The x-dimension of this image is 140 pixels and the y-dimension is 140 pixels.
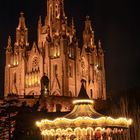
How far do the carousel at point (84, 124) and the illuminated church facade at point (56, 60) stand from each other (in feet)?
195

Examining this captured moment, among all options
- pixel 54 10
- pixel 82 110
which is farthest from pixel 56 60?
pixel 82 110

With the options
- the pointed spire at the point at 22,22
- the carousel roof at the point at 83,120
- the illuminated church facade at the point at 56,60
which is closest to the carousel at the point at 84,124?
the carousel roof at the point at 83,120

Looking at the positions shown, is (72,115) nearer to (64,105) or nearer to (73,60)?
(64,105)

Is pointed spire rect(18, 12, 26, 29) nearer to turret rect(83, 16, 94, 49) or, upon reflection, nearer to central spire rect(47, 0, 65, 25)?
central spire rect(47, 0, 65, 25)

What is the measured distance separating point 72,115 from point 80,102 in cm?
88

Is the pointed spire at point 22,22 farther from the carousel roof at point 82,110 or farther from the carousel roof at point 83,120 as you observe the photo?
the carousel roof at point 82,110

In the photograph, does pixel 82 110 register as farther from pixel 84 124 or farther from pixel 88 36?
pixel 88 36

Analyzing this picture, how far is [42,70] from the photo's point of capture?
88625mm

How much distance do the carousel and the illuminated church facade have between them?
59.5 meters

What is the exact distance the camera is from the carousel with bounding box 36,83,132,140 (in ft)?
70.1

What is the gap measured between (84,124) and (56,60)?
65922mm

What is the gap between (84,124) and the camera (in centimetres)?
2116

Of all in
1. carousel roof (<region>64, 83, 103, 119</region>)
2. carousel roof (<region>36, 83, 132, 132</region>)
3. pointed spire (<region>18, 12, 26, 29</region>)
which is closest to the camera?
carousel roof (<region>36, 83, 132, 132</region>)

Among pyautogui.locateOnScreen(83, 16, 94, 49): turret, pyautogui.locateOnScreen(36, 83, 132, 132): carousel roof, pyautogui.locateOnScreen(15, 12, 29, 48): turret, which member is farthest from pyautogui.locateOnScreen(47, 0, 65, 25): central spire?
pyautogui.locateOnScreen(36, 83, 132, 132): carousel roof
